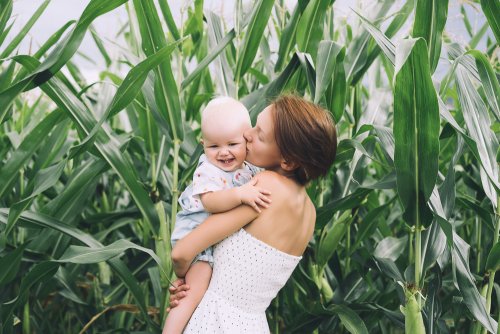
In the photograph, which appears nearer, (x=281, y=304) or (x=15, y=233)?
(x=281, y=304)

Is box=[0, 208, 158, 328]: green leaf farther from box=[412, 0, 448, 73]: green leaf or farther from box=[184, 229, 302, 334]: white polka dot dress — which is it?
box=[412, 0, 448, 73]: green leaf

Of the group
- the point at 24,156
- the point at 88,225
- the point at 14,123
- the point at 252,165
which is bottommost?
the point at 88,225

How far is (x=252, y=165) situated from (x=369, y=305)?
573mm

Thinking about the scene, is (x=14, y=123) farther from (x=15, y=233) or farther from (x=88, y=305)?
(x=88, y=305)

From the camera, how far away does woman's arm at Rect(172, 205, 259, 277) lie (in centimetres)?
126

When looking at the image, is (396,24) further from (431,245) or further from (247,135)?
(247,135)

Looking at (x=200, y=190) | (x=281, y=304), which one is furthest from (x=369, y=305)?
(x=200, y=190)

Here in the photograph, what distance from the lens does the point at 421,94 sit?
1.30m

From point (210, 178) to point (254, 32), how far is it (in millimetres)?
555

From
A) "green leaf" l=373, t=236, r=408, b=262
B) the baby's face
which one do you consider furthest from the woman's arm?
"green leaf" l=373, t=236, r=408, b=262

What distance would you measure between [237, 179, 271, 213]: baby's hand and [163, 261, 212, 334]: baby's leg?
180 millimetres

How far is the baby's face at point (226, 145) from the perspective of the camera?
1.31m

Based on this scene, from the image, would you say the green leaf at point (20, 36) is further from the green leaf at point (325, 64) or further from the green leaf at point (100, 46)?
the green leaf at point (325, 64)

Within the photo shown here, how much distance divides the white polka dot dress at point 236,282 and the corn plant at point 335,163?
8.4 inches
